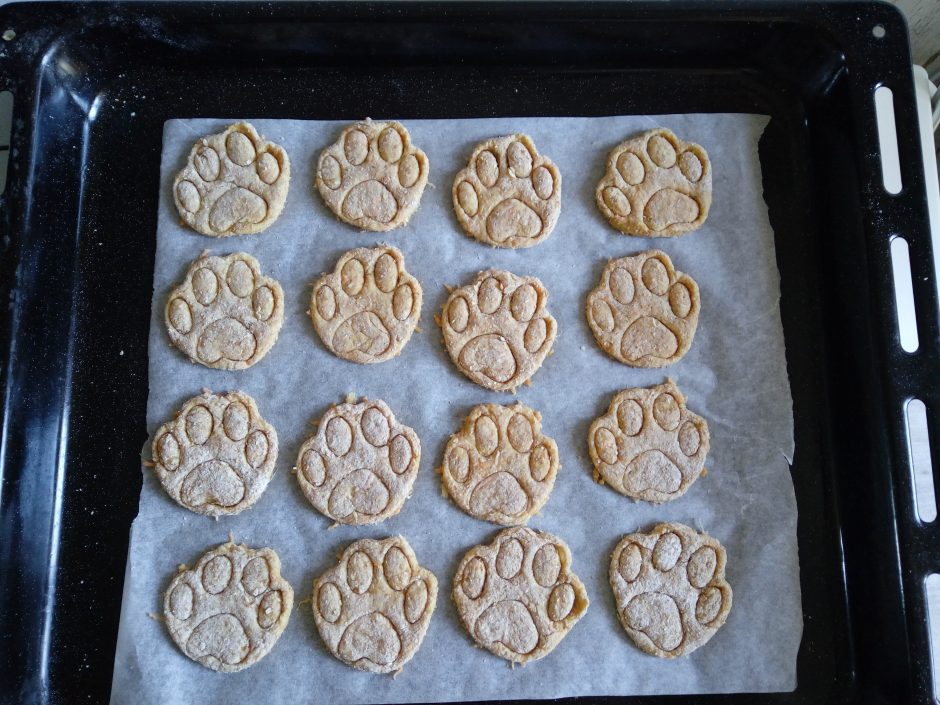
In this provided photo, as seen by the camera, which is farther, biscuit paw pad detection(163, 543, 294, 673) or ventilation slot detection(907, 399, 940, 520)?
ventilation slot detection(907, 399, 940, 520)

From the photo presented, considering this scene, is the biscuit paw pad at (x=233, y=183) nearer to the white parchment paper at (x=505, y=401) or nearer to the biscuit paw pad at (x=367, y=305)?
the white parchment paper at (x=505, y=401)

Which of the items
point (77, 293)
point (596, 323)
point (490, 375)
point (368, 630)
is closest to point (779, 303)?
point (596, 323)

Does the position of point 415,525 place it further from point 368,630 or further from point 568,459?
point 568,459

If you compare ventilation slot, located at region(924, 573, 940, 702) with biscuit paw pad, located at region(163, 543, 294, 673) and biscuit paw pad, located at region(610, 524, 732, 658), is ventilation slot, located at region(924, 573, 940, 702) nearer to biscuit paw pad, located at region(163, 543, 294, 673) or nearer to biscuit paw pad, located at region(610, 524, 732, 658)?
biscuit paw pad, located at region(610, 524, 732, 658)

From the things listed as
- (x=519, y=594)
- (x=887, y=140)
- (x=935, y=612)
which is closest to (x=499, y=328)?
(x=519, y=594)

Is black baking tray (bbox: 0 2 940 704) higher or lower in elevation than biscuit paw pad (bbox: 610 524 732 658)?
higher

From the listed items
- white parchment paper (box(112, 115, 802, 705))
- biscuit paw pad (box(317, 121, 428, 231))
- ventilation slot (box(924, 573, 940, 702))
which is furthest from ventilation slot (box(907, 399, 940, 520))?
biscuit paw pad (box(317, 121, 428, 231))

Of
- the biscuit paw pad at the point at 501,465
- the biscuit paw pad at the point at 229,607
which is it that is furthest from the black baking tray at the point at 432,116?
the biscuit paw pad at the point at 501,465
